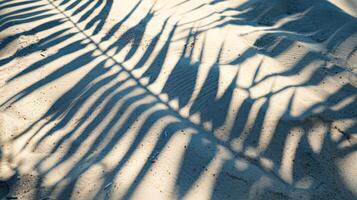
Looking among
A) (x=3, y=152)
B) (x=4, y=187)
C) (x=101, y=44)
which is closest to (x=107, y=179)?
(x=4, y=187)

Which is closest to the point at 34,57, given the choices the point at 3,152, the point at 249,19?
the point at 3,152

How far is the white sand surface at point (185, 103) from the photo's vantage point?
3334mm

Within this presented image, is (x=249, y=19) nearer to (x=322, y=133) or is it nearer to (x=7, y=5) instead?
(x=322, y=133)

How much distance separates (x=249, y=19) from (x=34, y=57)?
3.12 metres

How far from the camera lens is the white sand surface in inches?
131

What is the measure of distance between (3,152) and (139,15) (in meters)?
3.12

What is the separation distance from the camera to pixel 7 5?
6914mm

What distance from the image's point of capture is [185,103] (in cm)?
417

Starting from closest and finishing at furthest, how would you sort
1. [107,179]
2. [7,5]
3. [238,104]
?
[107,179]
[238,104]
[7,5]

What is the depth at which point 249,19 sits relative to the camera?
5.59 meters

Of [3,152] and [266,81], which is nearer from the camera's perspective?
[3,152]

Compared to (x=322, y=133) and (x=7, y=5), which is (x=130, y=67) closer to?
(x=322, y=133)

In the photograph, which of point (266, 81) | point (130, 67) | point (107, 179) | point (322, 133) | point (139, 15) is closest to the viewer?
point (107, 179)

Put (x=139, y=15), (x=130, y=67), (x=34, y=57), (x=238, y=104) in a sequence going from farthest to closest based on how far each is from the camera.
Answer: (x=139, y=15) < (x=34, y=57) < (x=130, y=67) < (x=238, y=104)
